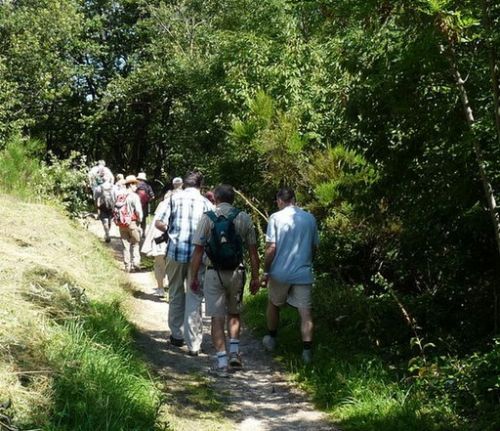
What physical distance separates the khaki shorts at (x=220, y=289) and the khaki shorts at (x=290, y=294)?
1.83 feet

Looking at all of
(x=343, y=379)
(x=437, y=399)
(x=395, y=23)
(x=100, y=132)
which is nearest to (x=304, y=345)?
(x=343, y=379)

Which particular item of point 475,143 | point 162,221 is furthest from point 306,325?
point 162,221

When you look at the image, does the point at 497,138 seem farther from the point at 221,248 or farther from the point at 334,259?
the point at 334,259

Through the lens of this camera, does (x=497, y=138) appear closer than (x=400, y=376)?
Yes

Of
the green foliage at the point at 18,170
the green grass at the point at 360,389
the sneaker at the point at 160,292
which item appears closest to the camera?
the green grass at the point at 360,389

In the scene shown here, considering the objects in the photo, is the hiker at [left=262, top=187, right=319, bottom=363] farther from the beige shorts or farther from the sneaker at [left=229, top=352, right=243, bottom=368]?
the beige shorts

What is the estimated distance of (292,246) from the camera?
736cm

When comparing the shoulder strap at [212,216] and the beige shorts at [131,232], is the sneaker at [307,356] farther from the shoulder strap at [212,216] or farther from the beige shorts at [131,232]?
the beige shorts at [131,232]

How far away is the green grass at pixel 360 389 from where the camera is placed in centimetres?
536

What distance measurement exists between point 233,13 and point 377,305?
38.3 feet

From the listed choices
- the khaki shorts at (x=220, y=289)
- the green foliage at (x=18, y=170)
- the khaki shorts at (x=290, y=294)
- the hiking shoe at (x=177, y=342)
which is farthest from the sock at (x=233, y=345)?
the green foliage at (x=18, y=170)

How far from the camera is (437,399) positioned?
18.3 ft

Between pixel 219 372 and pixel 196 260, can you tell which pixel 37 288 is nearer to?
pixel 196 260

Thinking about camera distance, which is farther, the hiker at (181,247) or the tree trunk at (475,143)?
the hiker at (181,247)
